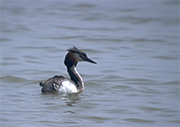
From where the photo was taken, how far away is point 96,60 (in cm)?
1118

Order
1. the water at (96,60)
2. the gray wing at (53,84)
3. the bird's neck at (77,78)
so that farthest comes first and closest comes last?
the bird's neck at (77,78) < the gray wing at (53,84) < the water at (96,60)

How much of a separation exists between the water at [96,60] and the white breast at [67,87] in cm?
11

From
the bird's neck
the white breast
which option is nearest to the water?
the white breast

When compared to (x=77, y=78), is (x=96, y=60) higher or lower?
higher

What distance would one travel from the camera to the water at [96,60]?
6.60 m

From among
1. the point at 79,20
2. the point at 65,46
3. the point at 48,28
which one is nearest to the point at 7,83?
the point at 65,46

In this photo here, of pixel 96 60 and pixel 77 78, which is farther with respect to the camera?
pixel 96 60

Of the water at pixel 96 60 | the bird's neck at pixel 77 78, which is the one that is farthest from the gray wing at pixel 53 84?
the bird's neck at pixel 77 78

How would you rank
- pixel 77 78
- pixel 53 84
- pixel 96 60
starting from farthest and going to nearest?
1. pixel 96 60
2. pixel 77 78
3. pixel 53 84

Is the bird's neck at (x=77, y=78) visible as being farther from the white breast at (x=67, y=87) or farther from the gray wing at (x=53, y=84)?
the gray wing at (x=53, y=84)

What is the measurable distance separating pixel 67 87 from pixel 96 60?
364 centimetres

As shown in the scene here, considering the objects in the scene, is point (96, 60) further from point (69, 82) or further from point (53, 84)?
point (53, 84)

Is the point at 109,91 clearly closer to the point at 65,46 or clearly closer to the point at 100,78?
the point at 100,78

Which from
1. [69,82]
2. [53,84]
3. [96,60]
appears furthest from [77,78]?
[96,60]
